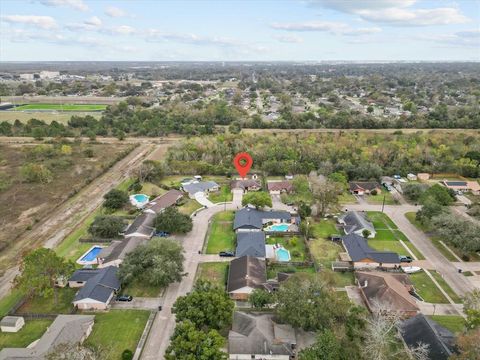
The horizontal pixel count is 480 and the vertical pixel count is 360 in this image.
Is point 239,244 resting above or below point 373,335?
below

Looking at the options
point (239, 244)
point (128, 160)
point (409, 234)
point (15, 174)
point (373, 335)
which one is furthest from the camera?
point (128, 160)

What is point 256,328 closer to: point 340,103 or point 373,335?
point 373,335

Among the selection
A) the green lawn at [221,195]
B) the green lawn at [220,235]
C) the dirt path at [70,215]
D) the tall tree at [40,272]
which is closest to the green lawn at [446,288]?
the green lawn at [220,235]

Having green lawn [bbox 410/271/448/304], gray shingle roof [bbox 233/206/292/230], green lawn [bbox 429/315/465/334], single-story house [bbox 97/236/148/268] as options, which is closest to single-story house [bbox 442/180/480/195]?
green lawn [bbox 410/271/448/304]

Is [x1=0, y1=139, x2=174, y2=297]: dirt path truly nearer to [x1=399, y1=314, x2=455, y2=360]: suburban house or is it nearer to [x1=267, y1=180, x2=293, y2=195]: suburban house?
[x1=267, y1=180, x2=293, y2=195]: suburban house

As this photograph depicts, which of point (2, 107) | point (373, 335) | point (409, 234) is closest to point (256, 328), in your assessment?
point (373, 335)

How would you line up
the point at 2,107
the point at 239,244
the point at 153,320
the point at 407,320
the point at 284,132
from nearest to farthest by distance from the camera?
the point at 407,320
the point at 153,320
the point at 239,244
the point at 284,132
the point at 2,107
